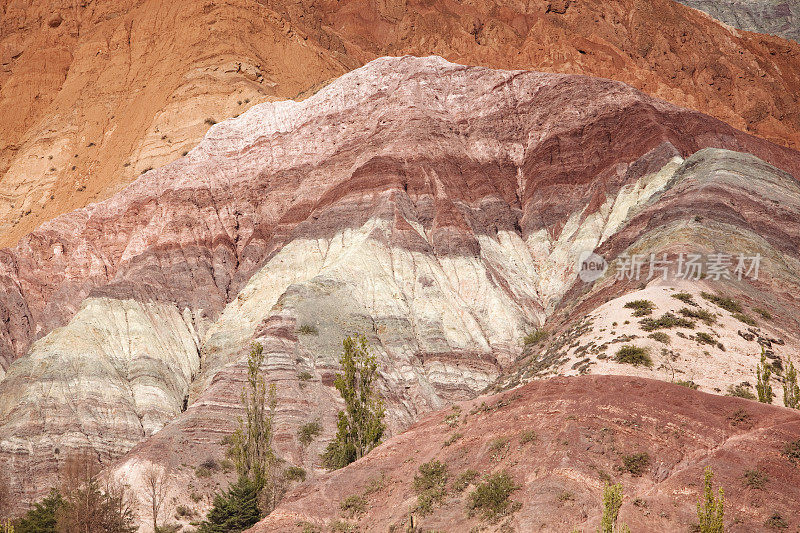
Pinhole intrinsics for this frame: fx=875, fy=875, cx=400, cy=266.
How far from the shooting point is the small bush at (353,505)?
35.0 m

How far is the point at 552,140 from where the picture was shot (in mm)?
84438

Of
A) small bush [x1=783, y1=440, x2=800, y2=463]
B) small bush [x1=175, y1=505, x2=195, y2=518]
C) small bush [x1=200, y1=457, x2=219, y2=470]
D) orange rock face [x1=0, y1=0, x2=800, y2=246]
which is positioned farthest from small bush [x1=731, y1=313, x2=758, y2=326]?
orange rock face [x1=0, y1=0, x2=800, y2=246]

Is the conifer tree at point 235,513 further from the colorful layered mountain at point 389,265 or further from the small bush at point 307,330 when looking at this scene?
the small bush at point 307,330

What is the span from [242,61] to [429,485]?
89.5m

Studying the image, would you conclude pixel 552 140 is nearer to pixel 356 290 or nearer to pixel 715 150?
pixel 715 150

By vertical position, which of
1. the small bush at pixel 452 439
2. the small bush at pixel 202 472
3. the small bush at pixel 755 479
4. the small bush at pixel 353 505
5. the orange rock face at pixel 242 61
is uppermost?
the orange rock face at pixel 242 61

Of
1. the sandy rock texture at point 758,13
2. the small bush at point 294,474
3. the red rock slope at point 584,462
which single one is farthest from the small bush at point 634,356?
the sandy rock texture at point 758,13

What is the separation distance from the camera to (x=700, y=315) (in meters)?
45.3

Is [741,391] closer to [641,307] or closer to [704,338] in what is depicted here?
[704,338]

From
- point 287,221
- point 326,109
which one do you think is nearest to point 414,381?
point 287,221

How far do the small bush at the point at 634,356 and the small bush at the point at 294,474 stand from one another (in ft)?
71.3

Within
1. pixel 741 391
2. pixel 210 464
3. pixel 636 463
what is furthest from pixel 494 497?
pixel 210 464

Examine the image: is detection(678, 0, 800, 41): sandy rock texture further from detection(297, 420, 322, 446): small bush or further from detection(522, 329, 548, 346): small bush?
detection(297, 420, 322, 446): small bush

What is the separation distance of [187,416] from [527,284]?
30.4 metres
